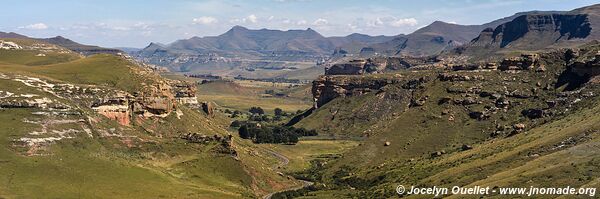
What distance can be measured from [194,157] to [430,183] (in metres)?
74.6

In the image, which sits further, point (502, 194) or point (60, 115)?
point (60, 115)

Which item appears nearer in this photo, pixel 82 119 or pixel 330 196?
pixel 330 196

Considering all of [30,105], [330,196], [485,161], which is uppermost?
[30,105]

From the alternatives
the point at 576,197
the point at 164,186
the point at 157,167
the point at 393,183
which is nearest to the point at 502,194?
the point at 576,197

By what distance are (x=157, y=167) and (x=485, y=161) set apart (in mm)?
92981

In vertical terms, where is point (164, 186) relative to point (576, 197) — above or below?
below

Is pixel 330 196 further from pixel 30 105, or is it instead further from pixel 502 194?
pixel 30 105

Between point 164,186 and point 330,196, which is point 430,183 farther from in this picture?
point 164,186

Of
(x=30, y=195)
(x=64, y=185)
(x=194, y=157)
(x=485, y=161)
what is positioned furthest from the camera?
(x=194, y=157)

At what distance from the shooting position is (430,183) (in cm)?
16425

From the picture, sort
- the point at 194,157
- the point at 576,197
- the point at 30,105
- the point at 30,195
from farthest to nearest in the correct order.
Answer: the point at 194,157 < the point at 30,105 < the point at 30,195 < the point at 576,197

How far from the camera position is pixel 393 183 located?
179250 mm

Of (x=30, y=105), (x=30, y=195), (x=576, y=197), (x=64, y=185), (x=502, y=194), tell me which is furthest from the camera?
(x=30, y=105)

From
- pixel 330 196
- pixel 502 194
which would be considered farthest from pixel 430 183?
pixel 502 194
